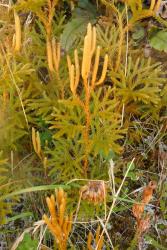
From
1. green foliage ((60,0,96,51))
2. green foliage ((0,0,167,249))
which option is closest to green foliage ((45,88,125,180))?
green foliage ((0,0,167,249))

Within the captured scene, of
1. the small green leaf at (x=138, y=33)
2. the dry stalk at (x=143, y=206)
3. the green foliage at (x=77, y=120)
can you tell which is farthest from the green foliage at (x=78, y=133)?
the small green leaf at (x=138, y=33)

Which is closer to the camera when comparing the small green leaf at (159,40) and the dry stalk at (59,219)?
the dry stalk at (59,219)

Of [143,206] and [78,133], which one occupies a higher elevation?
[78,133]

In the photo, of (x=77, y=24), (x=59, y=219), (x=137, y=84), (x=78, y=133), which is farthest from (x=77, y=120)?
(x=77, y=24)

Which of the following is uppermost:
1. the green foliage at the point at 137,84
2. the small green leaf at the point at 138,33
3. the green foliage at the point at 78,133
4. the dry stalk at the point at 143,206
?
the small green leaf at the point at 138,33

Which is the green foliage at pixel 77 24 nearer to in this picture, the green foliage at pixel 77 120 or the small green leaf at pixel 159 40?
the green foliage at pixel 77 120

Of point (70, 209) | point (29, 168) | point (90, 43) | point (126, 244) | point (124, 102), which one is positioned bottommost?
point (126, 244)

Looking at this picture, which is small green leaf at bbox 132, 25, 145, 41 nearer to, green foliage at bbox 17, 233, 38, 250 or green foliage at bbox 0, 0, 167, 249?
green foliage at bbox 0, 0, 167, 249

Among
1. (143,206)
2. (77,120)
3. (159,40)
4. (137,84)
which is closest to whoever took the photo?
(143,206)

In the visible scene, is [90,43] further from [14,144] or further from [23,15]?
[23,15]

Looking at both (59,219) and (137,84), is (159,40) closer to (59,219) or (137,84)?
(137,84)

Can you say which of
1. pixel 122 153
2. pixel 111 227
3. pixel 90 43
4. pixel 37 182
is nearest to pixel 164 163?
pixel 122 153
